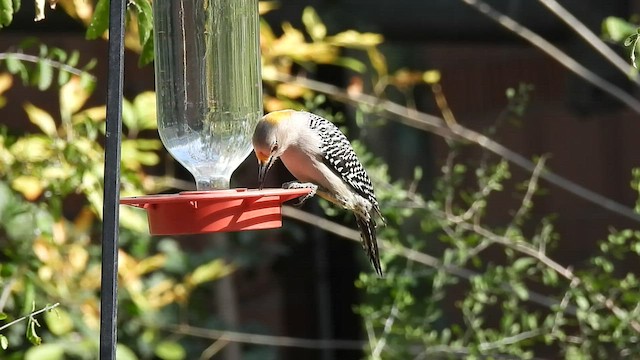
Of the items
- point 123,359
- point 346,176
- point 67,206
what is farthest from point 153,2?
point 67,206

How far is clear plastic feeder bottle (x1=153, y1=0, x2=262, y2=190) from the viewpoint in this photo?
2.68m

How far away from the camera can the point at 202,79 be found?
2715 millimetres

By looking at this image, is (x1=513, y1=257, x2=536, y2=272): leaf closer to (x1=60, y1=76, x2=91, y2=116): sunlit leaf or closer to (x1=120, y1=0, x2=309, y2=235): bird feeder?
(x1=120, y1=0, x2=309, y2=235): bird feeder

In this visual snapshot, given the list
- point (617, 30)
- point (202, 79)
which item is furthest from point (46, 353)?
point (617, 30)

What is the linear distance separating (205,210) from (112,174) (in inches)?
13.7

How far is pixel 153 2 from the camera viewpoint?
2.74 m

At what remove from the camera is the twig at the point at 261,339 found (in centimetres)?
452

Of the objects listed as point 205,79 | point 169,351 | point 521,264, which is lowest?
point 169,351

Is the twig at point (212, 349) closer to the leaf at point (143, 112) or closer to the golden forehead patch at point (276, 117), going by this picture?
the leaf at point (143, 112)

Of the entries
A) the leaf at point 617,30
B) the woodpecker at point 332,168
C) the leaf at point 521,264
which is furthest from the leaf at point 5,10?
the leaf at point 521,264

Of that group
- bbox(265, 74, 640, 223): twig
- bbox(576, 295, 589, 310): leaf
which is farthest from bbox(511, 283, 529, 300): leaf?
bbox(265, 74, 640, 223): twig

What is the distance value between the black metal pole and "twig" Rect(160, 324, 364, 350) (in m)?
2.65

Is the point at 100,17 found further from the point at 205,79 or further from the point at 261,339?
the point at 261,339

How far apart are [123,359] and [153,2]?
122 cm
